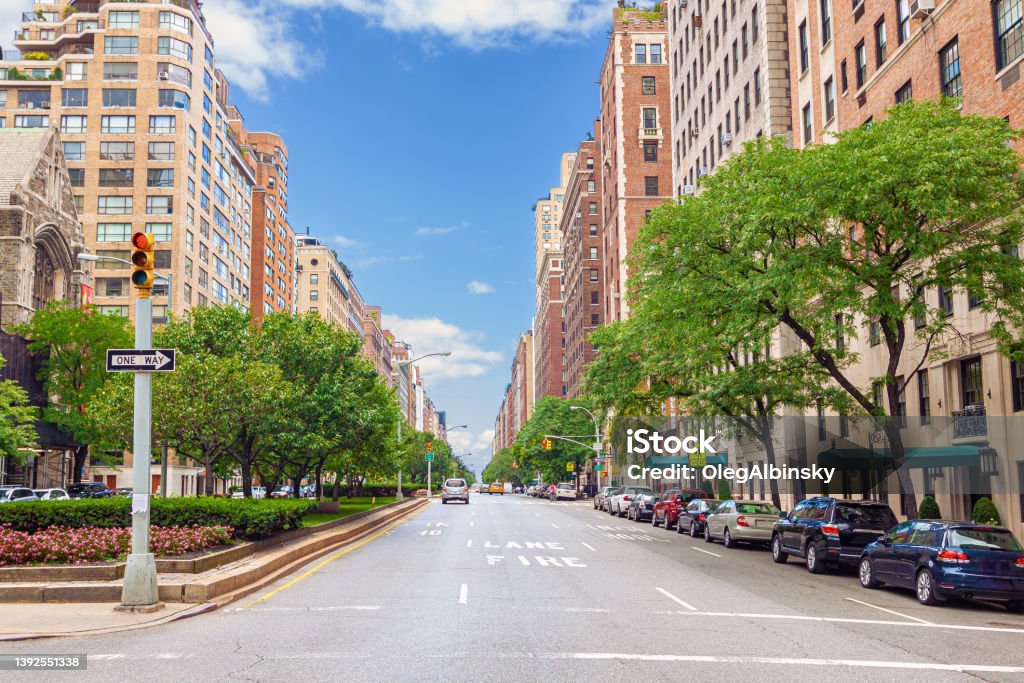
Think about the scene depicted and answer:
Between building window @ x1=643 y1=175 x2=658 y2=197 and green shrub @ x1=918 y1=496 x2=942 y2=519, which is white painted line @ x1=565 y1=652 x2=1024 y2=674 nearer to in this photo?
green shrub @ x1=918 y1=496 x2=942 y2=519

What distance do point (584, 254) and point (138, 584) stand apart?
380 feet

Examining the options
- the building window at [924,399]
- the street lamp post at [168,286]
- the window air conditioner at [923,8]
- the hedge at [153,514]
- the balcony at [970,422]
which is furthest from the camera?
the building window at [924,399]

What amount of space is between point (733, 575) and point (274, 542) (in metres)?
11.3

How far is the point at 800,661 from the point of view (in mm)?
10742

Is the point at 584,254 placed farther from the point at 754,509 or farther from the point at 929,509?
the point at 929,509

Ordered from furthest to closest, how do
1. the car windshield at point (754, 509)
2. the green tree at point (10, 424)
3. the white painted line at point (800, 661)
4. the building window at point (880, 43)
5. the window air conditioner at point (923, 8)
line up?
the green tree at point (10, 424)
the building window at point (880, 43)
the car windshield at point (754, 509)
the window air conditioner at point (923, 8)
the white painted line at point (800, 661)

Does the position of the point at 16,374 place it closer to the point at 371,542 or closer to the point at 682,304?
the point at 371,542

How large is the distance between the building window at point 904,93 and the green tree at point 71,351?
51.8 metres

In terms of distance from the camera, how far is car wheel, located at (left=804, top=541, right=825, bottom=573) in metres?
22.5

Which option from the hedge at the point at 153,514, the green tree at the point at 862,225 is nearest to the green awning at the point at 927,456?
the green tree at the point at 862,225

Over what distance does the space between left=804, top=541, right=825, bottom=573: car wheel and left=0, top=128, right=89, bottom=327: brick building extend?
58.2 metres

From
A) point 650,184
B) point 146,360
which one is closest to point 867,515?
point 146,360

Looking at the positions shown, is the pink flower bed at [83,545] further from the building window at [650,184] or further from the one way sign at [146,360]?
the building window at [650,184]

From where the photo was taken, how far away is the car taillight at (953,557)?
16.4 meters
